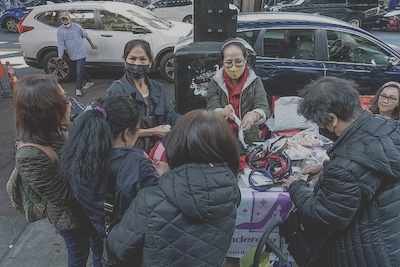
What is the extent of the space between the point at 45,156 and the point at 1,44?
1244cm

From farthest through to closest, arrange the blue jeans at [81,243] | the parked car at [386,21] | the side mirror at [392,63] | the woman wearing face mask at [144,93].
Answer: the parked car at [386,21], the side mirror at [392,63], the woman wearing face mask at [144,93], the blue jeans at [81,243]

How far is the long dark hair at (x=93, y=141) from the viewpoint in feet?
5.33

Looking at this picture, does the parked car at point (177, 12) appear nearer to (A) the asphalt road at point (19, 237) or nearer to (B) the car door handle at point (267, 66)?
(B) the car door handle at point (267, 66)

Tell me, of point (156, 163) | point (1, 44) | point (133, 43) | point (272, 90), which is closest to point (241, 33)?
point (272, 90)

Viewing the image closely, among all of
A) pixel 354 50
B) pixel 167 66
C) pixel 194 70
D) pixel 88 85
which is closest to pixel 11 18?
pixel 88 85

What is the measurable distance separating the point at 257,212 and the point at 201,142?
1.17 meters

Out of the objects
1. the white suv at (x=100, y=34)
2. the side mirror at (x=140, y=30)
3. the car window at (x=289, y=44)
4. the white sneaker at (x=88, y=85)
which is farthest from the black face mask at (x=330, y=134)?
the white sneaker at (x=88, y=85)

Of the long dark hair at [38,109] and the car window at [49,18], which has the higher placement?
the car window at [49,18]

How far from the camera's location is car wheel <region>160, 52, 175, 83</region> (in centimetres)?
773

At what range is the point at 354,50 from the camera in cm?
541

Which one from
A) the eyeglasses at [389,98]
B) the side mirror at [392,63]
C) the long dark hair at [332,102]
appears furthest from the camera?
the side mirror at [392,63]

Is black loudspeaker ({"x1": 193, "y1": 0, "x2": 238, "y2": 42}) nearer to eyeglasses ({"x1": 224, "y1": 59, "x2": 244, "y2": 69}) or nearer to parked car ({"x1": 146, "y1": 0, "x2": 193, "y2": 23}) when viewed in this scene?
eyeglasses ({"x1": 224, "y1": 59, "x2": 244, "y2": 69})

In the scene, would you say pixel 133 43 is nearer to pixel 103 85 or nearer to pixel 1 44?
pixel 103 85

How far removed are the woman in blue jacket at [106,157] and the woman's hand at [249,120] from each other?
1.10 metres
